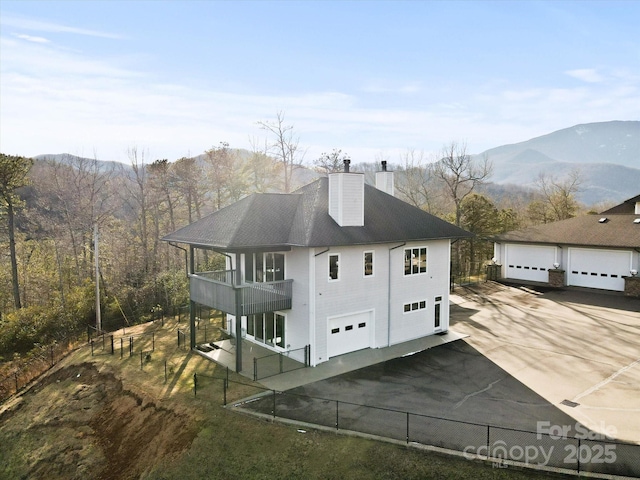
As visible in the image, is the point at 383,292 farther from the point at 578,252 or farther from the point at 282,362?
the point at 578,252

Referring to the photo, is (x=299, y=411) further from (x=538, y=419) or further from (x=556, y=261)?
(x=556, y=261)

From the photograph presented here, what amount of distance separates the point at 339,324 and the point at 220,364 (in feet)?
16.4

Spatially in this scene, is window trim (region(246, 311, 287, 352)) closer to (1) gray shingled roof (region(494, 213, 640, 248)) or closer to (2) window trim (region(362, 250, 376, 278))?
(2) window trim (region(362, 250, 376, 278))

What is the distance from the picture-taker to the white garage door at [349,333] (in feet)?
58.4

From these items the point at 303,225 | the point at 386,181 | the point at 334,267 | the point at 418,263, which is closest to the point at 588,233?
the point at 386,181

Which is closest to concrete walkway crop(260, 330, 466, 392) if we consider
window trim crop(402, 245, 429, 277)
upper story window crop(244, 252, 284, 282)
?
window trim crop(402, 245, 429, 277)

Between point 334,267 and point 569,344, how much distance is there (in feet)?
36.3

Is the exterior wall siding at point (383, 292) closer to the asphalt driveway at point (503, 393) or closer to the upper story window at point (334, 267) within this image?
the upper story window at point (334, 267)

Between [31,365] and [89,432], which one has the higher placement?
[89,432]

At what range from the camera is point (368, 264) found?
60.9ft

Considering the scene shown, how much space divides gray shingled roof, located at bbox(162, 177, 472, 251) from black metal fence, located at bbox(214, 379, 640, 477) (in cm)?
568

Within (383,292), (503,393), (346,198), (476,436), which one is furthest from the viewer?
(383,292)

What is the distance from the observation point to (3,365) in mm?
24109

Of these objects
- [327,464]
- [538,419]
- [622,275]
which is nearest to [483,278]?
[622,275]
